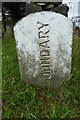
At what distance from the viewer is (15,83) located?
3729 mm

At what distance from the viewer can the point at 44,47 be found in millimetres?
3463

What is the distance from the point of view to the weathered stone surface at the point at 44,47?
3.39 m

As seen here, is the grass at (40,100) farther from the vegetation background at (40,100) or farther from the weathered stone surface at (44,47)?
the weathered stone surface at (44,47)

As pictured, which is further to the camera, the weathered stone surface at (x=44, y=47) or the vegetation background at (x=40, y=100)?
the weathered stone surface at (x=44, y=47)

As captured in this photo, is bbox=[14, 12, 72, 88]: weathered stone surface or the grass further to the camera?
bbox=[14, 12, 72, 88]: weathered stone surface

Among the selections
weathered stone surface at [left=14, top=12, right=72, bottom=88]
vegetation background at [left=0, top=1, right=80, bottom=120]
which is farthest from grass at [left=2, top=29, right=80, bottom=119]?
weathered stone surface at [left=14, top=12, right=72, bottom=88]

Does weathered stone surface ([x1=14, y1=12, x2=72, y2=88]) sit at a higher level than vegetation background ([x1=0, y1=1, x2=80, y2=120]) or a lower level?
higher

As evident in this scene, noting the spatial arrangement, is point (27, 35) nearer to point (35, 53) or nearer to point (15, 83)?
point (35, 53)

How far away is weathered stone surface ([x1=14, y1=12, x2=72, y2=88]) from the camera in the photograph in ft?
11.1

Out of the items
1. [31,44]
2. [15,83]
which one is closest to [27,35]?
[31,44]

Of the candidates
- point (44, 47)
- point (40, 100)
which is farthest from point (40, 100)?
point (44, 47)

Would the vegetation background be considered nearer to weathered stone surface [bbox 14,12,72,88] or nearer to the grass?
the grass

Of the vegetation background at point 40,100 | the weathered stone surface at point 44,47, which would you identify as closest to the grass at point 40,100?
the vegetation background at point 40,100

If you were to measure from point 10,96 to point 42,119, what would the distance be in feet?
1.79
